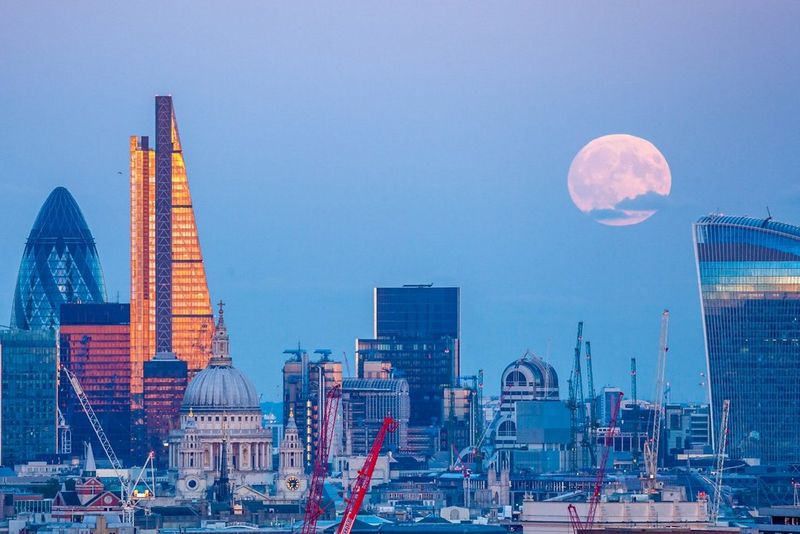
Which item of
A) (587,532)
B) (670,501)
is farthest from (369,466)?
(587,532)

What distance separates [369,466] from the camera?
172875 mm

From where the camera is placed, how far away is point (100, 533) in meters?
197

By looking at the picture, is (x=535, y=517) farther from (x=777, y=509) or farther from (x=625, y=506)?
(x=777, y=509)

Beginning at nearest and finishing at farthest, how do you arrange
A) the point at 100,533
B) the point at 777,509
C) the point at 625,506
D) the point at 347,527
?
1. the point at 777,509
2. the point at 625,506
3. the point at 347,527
4. the point at 100,533

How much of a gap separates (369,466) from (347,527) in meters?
3.08

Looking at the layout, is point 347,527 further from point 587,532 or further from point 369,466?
point 587,532

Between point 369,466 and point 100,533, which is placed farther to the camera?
point 100,533

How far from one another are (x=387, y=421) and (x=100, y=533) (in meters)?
39.4

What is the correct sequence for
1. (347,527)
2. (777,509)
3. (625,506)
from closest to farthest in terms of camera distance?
1. (777,509)
2. (625,506)
3. (347,527)

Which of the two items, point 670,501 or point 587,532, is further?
point 670,501

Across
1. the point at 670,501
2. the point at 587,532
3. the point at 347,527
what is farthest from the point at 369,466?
the point at 587,532

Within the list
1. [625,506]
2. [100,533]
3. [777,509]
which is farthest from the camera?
[100,533]

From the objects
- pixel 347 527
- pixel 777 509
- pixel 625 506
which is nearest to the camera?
pixel 777 509

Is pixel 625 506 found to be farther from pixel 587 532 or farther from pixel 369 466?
pixel 369 466
